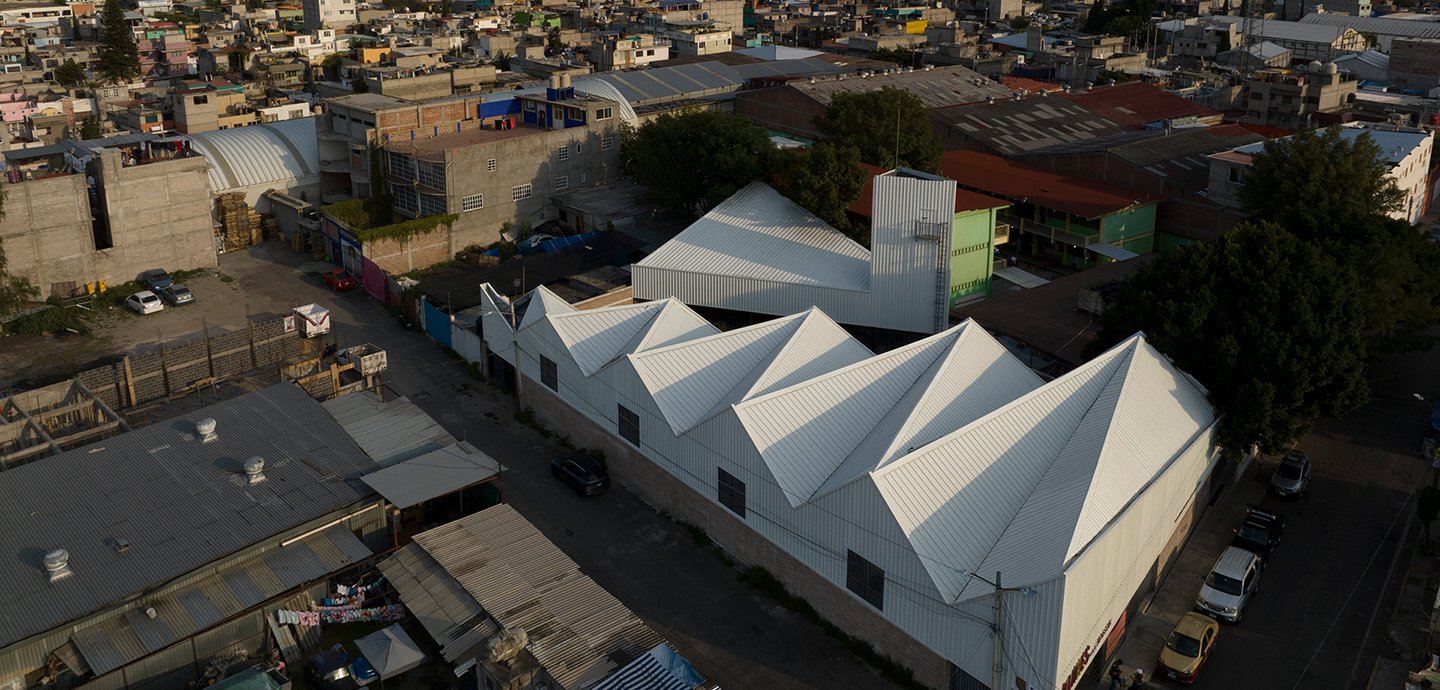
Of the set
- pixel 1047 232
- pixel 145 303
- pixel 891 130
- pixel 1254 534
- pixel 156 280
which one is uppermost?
pixel 891 130

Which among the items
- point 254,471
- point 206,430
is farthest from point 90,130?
point 254,471

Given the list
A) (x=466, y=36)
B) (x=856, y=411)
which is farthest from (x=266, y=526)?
(x=466, y=36)

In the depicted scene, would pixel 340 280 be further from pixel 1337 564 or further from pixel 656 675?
pixel 1337 564

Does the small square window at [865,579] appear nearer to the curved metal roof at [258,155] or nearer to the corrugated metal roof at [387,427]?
the corrugated metal roof at [387,427]

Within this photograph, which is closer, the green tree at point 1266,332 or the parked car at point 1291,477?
the green tree at point 1266,332

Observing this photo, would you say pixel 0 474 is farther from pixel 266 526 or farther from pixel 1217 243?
pixel 1217 243

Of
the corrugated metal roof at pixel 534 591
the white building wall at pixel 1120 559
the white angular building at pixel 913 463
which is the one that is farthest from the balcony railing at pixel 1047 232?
the corrugated metal roof at pixel 534 591
